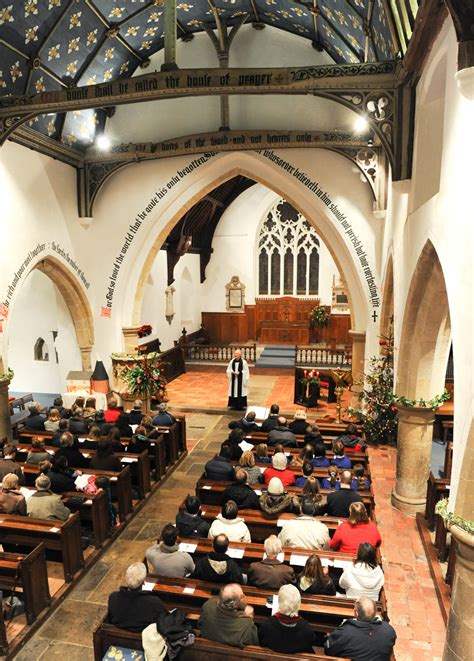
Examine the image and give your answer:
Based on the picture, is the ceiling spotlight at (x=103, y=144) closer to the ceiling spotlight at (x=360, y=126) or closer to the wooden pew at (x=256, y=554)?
the ceiling spotlight at (x=360, y=126)

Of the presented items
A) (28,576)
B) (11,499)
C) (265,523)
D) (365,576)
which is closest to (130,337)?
(11,499)

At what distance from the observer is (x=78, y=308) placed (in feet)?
39.3

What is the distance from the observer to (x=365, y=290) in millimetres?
10773

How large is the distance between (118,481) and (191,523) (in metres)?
1.92

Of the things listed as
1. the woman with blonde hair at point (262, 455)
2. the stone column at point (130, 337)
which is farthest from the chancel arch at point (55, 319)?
the woman with blonde hair at point (262, 455)

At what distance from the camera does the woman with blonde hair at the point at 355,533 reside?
15.3 ft

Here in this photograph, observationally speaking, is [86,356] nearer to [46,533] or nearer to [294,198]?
[294,198]

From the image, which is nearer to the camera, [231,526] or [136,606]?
[136,606]

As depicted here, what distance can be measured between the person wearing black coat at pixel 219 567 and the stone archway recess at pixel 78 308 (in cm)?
865

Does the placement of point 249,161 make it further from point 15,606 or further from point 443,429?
point 15,606

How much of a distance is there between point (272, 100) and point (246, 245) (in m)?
9.26

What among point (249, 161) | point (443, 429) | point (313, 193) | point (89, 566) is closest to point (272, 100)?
point (249, 161)

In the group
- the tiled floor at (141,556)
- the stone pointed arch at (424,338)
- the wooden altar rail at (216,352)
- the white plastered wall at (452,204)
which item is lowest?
the tiled floor at (141,556)

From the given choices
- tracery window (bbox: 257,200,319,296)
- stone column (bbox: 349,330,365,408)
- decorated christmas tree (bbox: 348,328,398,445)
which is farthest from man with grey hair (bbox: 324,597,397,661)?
tracery window (bbox: 257,200,319,296)
